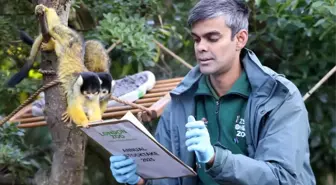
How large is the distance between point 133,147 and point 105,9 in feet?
5.98

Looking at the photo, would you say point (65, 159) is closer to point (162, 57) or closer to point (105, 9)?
point (105, 9)

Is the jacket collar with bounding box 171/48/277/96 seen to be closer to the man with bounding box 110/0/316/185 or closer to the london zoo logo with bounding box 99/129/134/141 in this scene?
the man with bounding box 110/0/316/185

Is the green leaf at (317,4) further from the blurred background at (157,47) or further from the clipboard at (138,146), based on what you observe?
the clipboard at (138,146)

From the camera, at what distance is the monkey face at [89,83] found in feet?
6.75

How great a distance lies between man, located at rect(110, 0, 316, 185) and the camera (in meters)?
1.71

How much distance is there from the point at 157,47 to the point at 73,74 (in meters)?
1.48

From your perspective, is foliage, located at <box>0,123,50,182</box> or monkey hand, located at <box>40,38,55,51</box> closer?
monkey hand, located at <box>40,38,55,51</box>

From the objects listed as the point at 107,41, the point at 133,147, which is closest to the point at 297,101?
→ the point at 133,147

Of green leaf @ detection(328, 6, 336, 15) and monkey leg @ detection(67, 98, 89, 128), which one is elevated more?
green leaf @ detection(328, 6, 336, 15)

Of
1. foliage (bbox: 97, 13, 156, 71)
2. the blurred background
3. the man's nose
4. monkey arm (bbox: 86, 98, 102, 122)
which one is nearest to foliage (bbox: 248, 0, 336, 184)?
the blurred background

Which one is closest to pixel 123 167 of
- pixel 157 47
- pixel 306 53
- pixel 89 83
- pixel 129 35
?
pixel 89 83

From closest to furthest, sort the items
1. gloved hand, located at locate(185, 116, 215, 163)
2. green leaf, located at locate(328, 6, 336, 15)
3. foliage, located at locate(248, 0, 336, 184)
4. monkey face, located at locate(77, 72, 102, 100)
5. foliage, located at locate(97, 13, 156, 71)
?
gloved hand, located at locate(185, 116, 215, 163) → monkey face, located at locate(77, 72, 102, 100) → green leaf, located at locate(328, 6, 336, 15) → foliage, located at locate(97, 13, 156, 71) → foliage, located at locate(248, 0, 336, 184)

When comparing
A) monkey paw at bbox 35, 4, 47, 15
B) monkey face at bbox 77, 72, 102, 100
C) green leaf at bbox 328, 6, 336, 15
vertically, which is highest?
monkey paw at bbox 35, 4, 47, 15

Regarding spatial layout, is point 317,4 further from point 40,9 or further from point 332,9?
point 40,9
